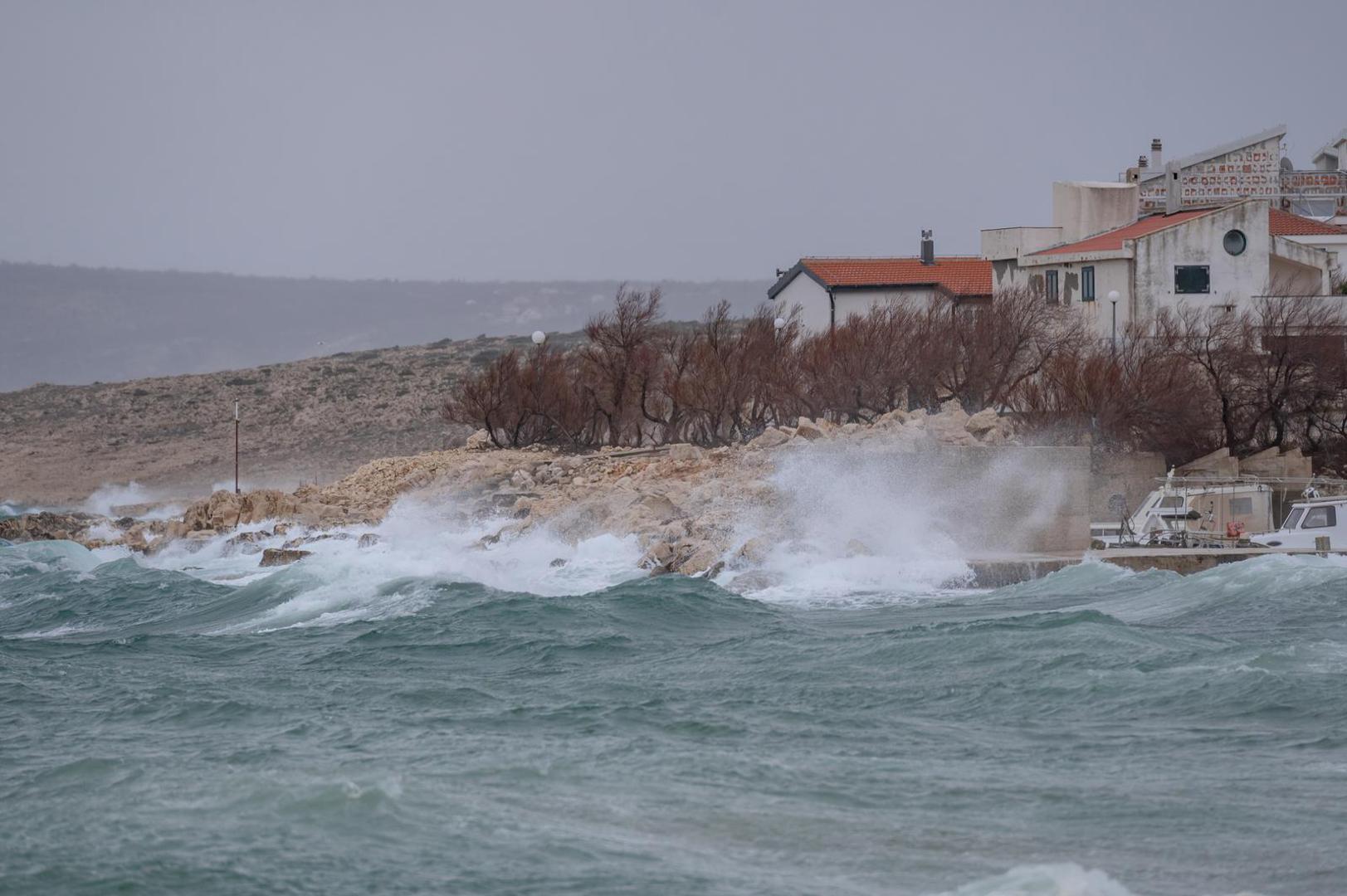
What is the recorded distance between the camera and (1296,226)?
4728 cm

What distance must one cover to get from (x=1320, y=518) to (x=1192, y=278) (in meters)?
16.5

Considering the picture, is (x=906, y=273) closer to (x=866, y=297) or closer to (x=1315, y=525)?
(x=866, y=297)

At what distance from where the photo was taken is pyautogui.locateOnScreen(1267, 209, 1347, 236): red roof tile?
152 feet

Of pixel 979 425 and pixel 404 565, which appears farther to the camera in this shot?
pixel 979 425

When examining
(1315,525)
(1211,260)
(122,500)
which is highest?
(1211,260)

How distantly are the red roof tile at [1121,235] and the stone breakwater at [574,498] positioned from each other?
11669 mm

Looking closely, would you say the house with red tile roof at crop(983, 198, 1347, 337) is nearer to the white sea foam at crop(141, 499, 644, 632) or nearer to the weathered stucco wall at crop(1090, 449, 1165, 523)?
the weathered stucco wall at crop(1090, 449, 1165, 523)

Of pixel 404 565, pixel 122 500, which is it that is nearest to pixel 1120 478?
pixel 404 565

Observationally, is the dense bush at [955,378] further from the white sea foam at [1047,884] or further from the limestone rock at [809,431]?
the white sea foam at [1047,884]

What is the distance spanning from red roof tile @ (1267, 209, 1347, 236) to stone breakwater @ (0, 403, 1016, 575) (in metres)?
19.1

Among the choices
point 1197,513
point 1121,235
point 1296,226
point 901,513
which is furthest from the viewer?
point 1296,226

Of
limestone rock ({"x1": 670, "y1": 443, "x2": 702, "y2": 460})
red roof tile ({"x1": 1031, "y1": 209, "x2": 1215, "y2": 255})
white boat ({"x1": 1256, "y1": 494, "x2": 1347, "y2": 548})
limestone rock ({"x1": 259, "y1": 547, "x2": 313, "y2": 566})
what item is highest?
red roof tile ({"x1": 1031, "y1": 209, "x2": 1215, "y2": 255})

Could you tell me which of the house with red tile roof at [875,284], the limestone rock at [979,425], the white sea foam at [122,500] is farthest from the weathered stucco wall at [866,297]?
the white sea foam at [122,500]

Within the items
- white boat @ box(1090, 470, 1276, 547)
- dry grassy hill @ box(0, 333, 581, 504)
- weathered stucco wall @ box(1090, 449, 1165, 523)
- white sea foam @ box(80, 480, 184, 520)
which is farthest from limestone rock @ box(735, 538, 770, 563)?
dry grassy hill @ box(0, 333, 581, 504)
